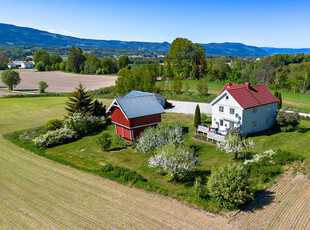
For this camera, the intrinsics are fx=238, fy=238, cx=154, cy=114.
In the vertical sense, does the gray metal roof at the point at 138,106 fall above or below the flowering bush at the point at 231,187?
above

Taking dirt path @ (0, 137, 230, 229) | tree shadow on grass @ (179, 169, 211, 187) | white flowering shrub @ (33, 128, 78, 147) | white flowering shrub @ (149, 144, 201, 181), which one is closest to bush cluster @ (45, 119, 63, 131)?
white flowering shrub @ (33, 128, 78, 147)

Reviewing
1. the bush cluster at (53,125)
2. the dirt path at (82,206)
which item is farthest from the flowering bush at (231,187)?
the bush cluster at (53,125)

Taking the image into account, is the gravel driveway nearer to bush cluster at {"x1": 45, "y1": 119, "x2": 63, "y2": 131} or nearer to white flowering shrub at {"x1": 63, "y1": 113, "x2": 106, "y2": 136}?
white flowering shrub at {"x1": 63, "y1": 113, "x2": 106, "y2": 136}

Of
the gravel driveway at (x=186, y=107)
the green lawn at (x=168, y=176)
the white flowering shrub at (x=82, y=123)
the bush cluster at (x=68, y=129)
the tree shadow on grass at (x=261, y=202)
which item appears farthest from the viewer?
the gravel driveway at (x=186, y=107)

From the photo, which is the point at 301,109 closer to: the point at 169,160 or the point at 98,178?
the point at 169,160

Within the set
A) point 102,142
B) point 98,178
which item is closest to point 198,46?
point 102,142

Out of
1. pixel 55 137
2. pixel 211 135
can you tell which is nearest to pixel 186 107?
pixel 211 135

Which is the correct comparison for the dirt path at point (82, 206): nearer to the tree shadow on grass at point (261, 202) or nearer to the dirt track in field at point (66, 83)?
the tree shadow on grass at point (261, 202)
